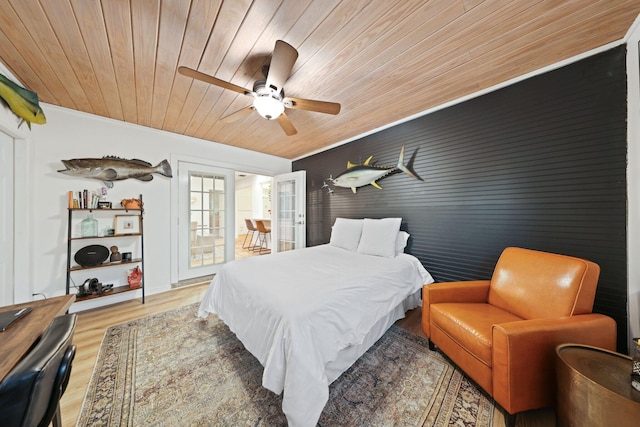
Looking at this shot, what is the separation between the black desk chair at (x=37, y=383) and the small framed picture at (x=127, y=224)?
2.48 metres

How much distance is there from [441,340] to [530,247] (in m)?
1.19

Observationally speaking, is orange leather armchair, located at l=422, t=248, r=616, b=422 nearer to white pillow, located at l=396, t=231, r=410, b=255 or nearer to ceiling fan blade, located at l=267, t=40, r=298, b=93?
white pillow, located at l=396, t=231, r=410, b=255

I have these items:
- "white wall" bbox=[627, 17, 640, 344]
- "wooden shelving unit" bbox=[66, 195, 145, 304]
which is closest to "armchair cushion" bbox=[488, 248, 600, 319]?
"white wall" bbox=[627, 17, 640, 344]

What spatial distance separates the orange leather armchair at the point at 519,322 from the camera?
44.0 inches

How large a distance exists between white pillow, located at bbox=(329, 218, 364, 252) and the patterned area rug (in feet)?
4.17

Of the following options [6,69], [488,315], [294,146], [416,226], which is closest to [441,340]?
[488,315]

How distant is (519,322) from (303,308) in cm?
124

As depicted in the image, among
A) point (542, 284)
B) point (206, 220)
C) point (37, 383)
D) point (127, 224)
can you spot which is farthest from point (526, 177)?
point (127, 224)

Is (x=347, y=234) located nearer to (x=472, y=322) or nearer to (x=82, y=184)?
(x=472, y=322)

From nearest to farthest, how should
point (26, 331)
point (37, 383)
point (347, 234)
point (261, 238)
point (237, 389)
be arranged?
point (37, 383), point (26, 331), point (237, 389), point (347, 234), point (261, 238)

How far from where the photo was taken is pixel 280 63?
141 centimetres

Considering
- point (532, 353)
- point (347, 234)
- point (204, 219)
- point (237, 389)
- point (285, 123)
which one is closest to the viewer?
point (532, 353)

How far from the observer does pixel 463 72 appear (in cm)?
182

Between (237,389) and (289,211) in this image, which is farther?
(289,211)
